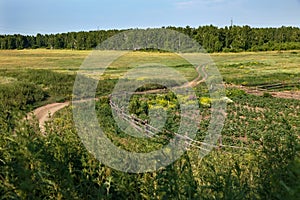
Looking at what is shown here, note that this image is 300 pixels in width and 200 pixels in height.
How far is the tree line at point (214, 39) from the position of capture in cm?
9088

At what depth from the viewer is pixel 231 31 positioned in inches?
3706

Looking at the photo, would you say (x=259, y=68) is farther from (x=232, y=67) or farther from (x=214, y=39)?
(x=214, y=39)

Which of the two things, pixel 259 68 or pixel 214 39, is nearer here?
pixel 259 68

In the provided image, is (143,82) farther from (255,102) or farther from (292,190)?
(292,190)

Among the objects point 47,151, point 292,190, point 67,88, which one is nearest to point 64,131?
point 47,151

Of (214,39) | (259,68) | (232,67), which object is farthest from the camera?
(214,39)

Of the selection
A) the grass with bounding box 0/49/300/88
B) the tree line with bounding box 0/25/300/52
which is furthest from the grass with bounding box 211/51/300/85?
the tree line with bounding box 0/25/300/52

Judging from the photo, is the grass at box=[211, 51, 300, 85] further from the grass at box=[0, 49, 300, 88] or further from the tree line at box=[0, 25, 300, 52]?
the tree line at box=[0, 25, 300, 52]

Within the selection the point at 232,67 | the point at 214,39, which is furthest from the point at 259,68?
the point at 214,39

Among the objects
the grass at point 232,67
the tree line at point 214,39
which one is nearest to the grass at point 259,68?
the grass at point 232,67

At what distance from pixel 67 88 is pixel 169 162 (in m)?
34.4

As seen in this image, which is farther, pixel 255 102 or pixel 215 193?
pixel 255 102

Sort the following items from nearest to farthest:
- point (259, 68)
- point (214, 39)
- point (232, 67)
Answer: point (259, 68)
point (232, 67)
point (214, 39)

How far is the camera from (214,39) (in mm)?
89938
